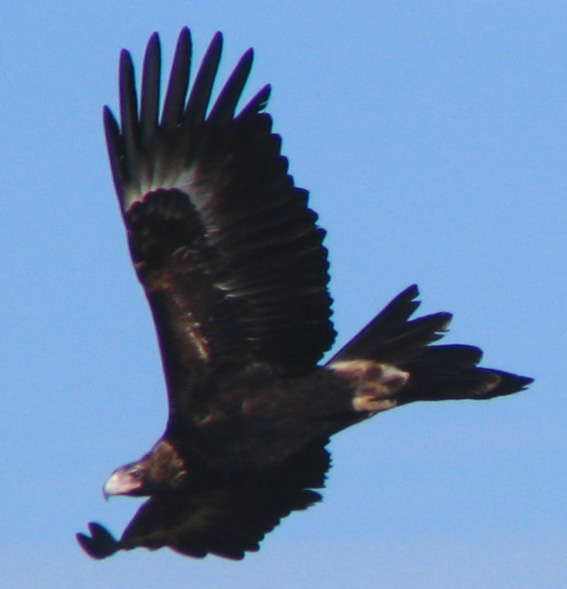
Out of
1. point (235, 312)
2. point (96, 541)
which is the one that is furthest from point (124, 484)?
point (235, 312)

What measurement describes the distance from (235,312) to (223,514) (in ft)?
5.83

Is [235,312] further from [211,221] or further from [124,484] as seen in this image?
[124,484]

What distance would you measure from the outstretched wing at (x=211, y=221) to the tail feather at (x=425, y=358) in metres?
0.58

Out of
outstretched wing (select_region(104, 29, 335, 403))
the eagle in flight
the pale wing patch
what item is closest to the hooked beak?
the eagle in flight

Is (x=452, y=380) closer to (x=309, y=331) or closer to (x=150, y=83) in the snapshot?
(x=309, y=331)

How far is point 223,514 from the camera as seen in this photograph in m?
14.8

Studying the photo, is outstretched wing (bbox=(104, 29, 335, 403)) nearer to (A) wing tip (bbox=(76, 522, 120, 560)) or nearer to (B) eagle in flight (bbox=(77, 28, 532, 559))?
(B) eagle in flight (bbox=(77, 28, 532, 559))

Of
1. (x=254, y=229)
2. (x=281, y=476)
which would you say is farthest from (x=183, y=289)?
(x=281, y=476)

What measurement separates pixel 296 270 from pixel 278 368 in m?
0.65

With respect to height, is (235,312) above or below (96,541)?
above

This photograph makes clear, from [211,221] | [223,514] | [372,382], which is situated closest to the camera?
[211,221]

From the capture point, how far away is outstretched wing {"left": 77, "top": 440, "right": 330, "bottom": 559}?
14266 millimetres

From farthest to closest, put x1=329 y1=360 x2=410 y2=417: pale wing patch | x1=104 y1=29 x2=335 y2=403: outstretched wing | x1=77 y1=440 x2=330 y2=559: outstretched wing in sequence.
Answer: x1=77 y1=440 x2=330 y2=559: outstretched wing < x1=329 y1=360 x2=410 y2=417: pale wing patch < x1=104 y1=29 x2=335 y2=403: outstretched wing

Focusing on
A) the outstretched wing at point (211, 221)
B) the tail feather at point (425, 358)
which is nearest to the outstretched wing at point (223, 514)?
the tail feather at point (425, 358)
